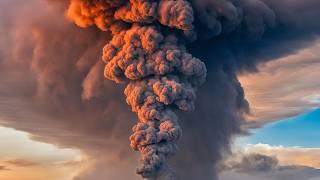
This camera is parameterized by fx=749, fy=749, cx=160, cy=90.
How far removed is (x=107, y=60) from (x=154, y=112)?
Result: 5.40 metres

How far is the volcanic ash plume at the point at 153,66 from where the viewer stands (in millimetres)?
42594

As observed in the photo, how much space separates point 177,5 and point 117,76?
19.6 feet

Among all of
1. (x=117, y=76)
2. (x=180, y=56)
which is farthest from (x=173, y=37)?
(x=117, y=76)

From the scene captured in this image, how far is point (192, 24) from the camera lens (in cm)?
4488

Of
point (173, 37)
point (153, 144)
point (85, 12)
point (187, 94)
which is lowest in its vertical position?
point (153, 144)

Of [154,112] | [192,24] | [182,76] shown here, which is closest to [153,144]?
[154,112]

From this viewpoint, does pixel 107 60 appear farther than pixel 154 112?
Yes

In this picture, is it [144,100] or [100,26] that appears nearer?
[144,100]

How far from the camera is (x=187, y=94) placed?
144ft

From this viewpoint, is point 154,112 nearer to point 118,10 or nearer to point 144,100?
point 144,100

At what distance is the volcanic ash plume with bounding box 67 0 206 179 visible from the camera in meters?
42.6

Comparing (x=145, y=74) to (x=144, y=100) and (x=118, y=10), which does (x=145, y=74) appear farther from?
(x=118, y=10)

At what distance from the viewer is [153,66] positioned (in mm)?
44219

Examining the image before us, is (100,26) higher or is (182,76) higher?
(100,26)
